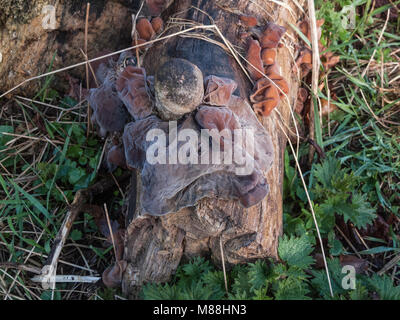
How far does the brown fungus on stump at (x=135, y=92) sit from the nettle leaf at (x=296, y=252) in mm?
1239

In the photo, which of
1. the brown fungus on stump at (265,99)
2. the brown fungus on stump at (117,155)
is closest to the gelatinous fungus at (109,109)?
the brown fungus on stump at (117,155)

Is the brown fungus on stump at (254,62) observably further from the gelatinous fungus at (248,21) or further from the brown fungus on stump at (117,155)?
the brown fungus on stump at (117,155)

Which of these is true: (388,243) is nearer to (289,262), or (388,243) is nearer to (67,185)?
(289,262)

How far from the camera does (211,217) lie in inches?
98.0

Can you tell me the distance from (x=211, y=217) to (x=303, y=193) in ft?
3.61

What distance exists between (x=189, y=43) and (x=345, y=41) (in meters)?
1.87

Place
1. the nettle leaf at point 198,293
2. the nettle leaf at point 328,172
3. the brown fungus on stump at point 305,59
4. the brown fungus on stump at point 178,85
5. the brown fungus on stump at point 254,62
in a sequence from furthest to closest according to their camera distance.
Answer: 1. the brown fungus on stump at point 305,59
2. the nettle leaf at point 328,172
3. the brown fungus on stump at point 254,62
4. the nettle leaf at point 198,293
5. the brown fungus on stump at point 178,85

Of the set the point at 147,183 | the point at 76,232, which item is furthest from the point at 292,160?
the point at 76,232

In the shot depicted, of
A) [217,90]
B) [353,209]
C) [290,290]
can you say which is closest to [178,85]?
[217,90]

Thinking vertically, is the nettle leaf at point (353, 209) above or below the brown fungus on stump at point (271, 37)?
below

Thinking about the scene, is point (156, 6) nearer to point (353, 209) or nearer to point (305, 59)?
point (305, 59)

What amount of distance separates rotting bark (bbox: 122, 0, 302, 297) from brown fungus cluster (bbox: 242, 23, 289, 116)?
8cm

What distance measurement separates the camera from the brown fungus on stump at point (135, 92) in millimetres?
2467

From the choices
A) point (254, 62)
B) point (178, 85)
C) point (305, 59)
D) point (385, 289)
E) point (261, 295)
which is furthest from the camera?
point (305, 59)
